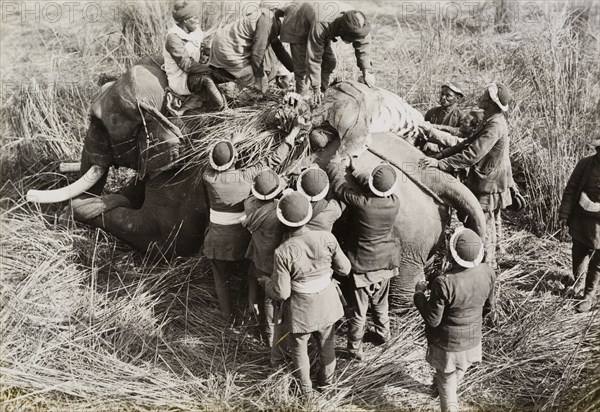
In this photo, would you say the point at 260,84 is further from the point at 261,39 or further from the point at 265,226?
the point at 265,226

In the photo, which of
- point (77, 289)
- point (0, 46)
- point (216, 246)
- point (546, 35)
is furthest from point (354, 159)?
point (0, 46)

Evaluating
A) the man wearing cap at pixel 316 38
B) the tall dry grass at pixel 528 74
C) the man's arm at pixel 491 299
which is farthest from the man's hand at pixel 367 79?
the tall dry grass at pixel 528 74

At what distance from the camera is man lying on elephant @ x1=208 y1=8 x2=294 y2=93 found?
573 cm

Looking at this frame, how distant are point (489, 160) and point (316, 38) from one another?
1.73m

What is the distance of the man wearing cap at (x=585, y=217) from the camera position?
17.8 feet

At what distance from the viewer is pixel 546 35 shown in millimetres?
8672

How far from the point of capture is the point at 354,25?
538cm

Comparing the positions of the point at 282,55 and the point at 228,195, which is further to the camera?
the point at 282,55

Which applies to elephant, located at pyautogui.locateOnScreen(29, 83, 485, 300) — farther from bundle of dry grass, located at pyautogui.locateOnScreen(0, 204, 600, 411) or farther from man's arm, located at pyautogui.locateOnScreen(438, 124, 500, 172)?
bundle of dry grass, located at pyautogui.locateOnScreen(0, 204, 600, 411)

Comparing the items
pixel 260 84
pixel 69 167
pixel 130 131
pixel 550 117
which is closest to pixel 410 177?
pixel 260 84

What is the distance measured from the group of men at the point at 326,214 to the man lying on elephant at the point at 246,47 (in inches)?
0.4

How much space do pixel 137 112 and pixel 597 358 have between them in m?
4.16

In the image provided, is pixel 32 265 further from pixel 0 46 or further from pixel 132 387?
pixel 0 46

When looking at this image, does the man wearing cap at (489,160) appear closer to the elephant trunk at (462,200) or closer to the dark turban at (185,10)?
the elephant trunk at (462,200)
